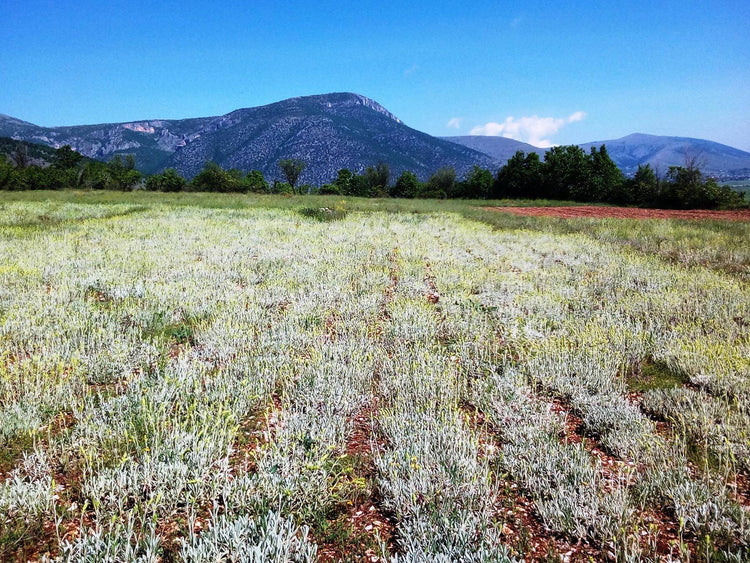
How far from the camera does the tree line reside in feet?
141

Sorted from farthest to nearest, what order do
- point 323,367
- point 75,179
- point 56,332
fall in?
1. point 75,179
2. point 56,332
3. point 323,367

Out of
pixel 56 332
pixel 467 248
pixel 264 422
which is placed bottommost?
pixel 264 422

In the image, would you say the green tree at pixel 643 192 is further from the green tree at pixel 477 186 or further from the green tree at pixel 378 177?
the green tree at pixel 378 177

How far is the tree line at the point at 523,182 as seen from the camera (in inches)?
1687

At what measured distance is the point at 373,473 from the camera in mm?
3119

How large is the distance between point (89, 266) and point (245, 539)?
10236 mm

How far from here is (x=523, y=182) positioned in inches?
2985

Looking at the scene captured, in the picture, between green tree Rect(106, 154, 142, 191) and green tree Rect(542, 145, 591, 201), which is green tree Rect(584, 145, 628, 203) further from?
green tree Rect(106, 154, 142, 191)

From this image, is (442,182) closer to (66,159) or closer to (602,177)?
(602,177)

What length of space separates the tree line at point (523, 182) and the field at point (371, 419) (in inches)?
1810

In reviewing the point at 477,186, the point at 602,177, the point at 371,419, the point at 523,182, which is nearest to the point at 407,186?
the point at 477,186

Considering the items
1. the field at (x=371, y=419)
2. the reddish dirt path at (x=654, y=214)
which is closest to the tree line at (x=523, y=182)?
the reddish dirt path at (x=654, y=214)

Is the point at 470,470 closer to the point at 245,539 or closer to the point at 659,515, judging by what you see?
the point at 659,515

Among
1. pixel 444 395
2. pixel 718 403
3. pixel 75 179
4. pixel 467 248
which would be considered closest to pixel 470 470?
pixel 444 395
